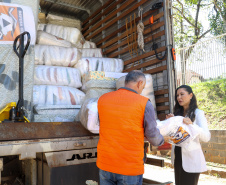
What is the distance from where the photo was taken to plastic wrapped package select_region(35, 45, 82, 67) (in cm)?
315

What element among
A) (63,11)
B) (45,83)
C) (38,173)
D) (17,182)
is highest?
(63,11)

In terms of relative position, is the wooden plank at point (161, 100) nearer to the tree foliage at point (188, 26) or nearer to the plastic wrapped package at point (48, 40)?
the plastic wrapped package at point (48, 40)

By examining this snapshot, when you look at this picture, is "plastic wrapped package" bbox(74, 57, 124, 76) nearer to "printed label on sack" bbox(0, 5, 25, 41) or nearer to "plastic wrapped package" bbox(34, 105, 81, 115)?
"plastic wrapped package" bbox(34, 105, 81, 115)

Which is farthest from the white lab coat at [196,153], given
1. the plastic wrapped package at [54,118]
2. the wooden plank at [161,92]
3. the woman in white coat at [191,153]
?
the plastic wrapped package at [54,118]

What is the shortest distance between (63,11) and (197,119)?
404 centimetres

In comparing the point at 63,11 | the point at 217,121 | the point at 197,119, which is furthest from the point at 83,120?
the point at 217,121

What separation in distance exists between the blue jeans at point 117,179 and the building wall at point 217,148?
137 inches

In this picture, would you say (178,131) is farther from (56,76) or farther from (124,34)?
(124,34)

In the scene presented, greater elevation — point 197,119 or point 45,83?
point 45,83

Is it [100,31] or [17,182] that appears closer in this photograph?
[17,182]

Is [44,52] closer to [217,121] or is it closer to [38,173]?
[38,173]

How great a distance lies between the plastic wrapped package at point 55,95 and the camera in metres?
2.57

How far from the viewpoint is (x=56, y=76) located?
2971 mm

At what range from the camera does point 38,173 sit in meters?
1.87
